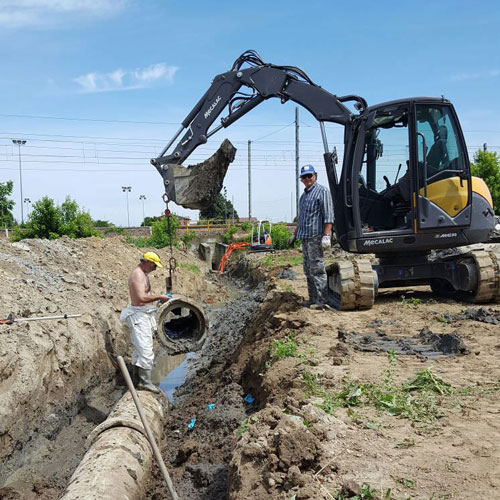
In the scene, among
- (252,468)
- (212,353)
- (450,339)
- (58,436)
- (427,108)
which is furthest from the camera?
(212,353)

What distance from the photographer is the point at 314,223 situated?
27.1ft

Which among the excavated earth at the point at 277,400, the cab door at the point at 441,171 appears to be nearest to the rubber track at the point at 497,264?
the excavated earth at the point at 277,400

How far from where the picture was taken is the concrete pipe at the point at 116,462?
4270 mm

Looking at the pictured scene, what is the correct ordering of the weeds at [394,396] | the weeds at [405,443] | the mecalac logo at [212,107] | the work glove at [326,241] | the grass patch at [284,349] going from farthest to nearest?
the mecalac logo at [212,107]
the work glove at [326,241]
the grass patch at [284,349]
the weeds at [394,396]
the weeds at [405,443]

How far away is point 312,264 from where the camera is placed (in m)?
8.39

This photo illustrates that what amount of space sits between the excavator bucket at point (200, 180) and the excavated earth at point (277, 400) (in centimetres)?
239

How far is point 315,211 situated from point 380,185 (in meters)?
1.38

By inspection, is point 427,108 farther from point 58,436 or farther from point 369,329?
point 58,436

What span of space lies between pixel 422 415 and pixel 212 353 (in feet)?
24.0

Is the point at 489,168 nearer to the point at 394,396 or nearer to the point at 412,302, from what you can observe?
the point at 412,302

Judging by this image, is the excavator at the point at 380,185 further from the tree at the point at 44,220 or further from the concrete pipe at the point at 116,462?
the tree at the point at 44,220

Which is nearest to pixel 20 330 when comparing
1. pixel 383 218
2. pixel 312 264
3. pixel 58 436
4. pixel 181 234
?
pixel 58 436

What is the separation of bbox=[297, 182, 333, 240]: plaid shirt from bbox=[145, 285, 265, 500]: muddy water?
2.58m

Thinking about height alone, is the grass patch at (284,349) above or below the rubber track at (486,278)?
below
